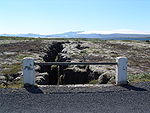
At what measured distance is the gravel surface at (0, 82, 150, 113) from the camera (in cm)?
1127

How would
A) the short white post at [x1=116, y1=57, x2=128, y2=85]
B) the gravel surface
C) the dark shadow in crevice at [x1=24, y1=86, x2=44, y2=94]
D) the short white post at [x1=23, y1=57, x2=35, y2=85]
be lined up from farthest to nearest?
the short white post at [x1=116, y1=57, x2=128, y2=85], the short white post at [x1=23, y1=57, x2=35, y2=85], the dark shadow in crevice at [x1=24, y1=86, x2=44, y2=94], the gravel surface

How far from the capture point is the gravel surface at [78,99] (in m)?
11.3

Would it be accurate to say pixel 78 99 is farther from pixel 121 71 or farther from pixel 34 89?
pixel 121 71

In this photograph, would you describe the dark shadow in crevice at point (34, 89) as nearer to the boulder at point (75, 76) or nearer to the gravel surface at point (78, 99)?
the gravel surface at point (78, 99)

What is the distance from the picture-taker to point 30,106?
11.7m

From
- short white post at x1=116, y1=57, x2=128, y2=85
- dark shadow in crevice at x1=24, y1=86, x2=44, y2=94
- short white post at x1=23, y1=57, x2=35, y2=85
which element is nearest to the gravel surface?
dark shadow in crevice at x1=24, y1=86, x2=44, y2=94

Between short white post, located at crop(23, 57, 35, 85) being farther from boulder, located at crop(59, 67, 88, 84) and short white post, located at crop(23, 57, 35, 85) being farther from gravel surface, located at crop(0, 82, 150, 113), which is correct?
boulder, located at crop(59, 67, 88, 84)

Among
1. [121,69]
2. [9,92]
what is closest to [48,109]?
[9,92]

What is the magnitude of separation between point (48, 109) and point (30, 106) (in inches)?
38.6

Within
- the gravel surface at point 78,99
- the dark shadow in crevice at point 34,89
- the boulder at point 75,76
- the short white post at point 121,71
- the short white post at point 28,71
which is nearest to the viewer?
the gravel surface at point 78,99

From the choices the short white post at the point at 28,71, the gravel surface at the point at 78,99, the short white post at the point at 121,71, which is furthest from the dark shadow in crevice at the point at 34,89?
the short white post at the point at 121,71

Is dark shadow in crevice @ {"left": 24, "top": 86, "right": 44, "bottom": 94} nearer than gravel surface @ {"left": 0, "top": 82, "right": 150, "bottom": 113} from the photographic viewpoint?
No

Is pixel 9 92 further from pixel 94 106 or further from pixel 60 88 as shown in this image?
pixel 94 106

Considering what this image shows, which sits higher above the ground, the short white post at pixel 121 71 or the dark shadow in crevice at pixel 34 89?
the short white post at pixel 121 71
